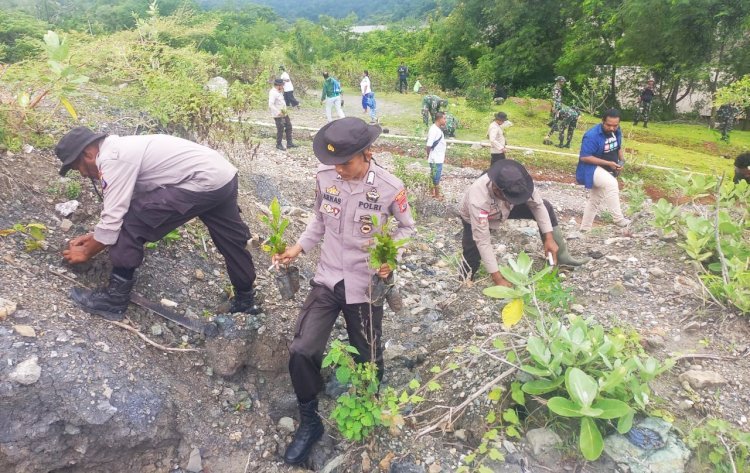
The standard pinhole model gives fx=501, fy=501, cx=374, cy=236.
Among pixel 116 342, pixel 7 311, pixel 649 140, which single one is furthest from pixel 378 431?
pixel 649 140

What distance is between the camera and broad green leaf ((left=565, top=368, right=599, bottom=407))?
2.28m

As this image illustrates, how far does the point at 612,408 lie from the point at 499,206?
1.92 m

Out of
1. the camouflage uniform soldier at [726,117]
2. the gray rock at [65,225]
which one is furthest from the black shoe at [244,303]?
the camouflage uniform soldier at [726,117]

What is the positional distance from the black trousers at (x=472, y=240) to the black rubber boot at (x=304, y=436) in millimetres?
2094

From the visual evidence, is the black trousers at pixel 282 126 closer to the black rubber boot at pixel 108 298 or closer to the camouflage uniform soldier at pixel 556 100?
the camouflage uniform soldier at pixel 556 100

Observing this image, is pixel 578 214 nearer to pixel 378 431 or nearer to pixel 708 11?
pixel 378 431

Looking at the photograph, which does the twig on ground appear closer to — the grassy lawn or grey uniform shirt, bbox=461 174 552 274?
grey uniform shirt, bbox=461 174 552 274

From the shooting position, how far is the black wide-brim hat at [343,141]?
2562mm

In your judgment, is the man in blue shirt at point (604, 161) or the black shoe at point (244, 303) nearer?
the black shoe at point (244, 303)

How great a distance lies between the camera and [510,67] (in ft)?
81.4

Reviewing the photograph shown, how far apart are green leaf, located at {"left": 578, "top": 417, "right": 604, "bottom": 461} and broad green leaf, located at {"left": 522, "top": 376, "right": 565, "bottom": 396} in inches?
8.8

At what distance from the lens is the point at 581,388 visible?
7.59ft

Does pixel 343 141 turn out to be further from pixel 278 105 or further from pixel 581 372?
pixel 278 105

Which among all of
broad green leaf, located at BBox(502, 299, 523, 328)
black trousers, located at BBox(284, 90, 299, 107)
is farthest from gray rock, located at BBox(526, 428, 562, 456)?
black trousers, located at BBox(284, 90, 299, 107)
